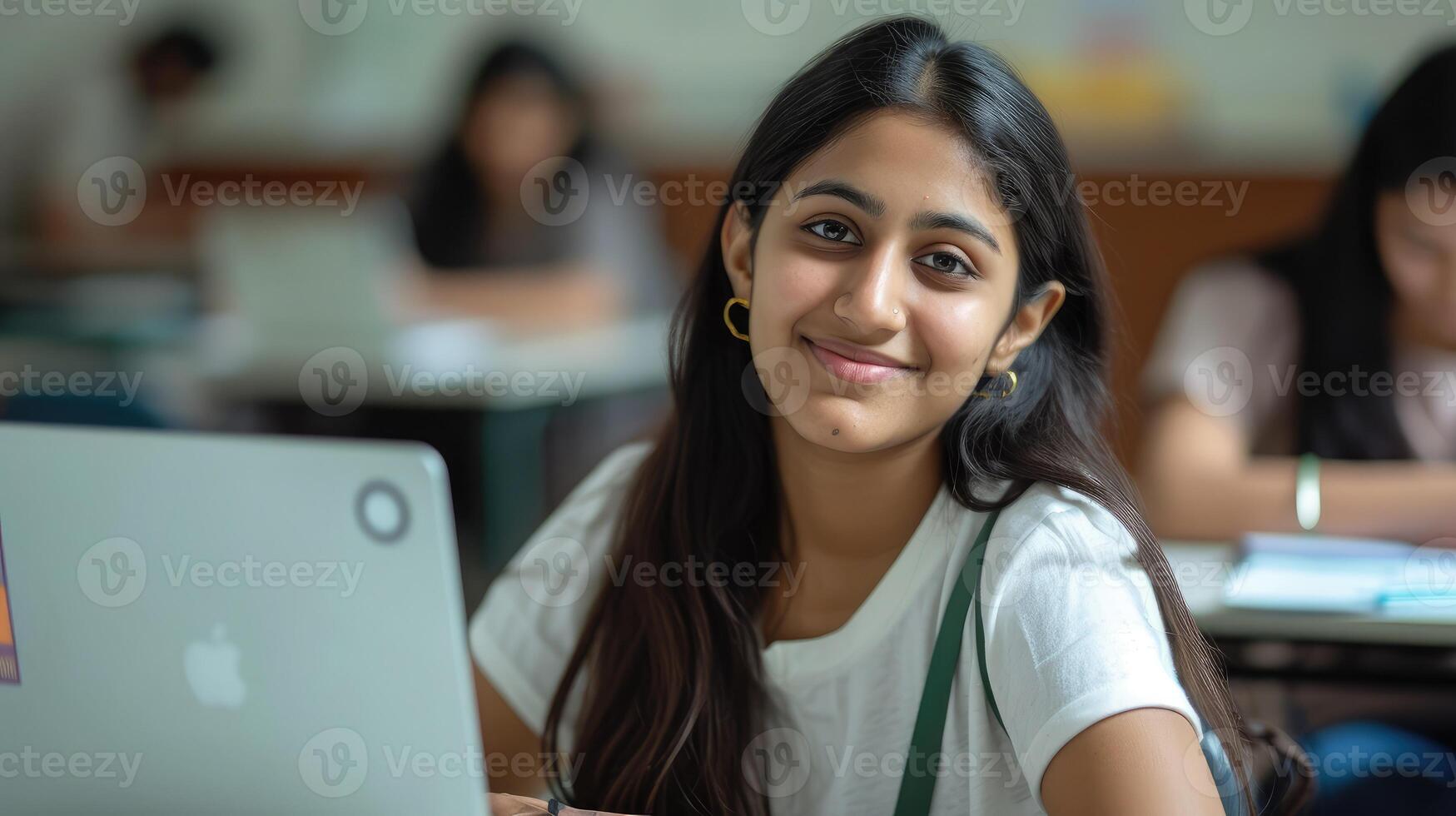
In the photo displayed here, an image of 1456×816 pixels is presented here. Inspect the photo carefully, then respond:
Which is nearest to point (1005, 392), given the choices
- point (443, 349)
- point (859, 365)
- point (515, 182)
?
point (859, 365)

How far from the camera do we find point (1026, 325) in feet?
3.55

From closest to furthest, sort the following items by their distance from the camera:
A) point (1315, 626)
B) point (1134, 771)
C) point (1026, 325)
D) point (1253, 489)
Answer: point (1134, 771), point (1026, 325), point (1315, 626), point (1253, 489)

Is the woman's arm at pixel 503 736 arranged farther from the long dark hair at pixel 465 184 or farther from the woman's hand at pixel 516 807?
the long dark hair at pixel 465 184

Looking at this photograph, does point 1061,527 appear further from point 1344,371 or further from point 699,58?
point 699,58

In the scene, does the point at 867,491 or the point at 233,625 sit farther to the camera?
the point at 867,491

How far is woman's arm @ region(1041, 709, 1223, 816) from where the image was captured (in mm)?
819

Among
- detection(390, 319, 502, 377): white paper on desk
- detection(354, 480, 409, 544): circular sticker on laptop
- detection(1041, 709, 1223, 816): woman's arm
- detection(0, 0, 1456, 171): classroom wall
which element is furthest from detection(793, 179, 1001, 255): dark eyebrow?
detection(390, 319, 502, 377): white paper on desk

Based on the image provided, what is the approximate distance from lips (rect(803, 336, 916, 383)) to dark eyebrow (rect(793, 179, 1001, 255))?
105mm

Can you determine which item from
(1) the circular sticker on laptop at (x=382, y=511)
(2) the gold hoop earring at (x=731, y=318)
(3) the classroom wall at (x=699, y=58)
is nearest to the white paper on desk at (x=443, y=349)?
(3) the classroom wall at (x=699, y=58)

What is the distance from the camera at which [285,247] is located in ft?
8.98

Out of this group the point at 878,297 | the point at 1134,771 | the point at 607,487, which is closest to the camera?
the point at 1134,771

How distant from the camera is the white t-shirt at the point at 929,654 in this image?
0.89 m

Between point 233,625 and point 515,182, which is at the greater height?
point 515,182

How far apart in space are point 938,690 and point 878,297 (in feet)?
1.04
